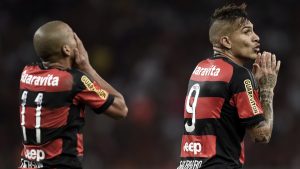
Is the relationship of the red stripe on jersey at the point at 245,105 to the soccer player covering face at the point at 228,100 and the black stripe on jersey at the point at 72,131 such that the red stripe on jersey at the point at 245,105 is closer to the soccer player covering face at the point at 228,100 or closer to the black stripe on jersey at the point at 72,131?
the soccer player covering face at the point at 228,100

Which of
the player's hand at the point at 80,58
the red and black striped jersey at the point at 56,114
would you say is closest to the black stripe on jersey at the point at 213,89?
the red and black striped jersey at the point at 56,114

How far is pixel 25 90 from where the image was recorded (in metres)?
6.39

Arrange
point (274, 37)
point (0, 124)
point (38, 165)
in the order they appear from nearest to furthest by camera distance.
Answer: point (38, 165), point (0, 124), point (274, 37)

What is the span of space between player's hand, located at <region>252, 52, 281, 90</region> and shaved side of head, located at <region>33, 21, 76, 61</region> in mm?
1591

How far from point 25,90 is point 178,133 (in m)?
7.53

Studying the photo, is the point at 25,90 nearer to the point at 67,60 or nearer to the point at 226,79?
the point at 67,60

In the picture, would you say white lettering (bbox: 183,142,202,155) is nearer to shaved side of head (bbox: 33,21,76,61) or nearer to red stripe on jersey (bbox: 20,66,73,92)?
red stripe on jersey (bbox: 20,66,73,92)

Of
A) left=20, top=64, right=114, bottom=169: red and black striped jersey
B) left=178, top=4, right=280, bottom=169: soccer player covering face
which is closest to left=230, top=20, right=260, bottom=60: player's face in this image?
left=178, top=4, right=280, bottom=169: soccer player covering face

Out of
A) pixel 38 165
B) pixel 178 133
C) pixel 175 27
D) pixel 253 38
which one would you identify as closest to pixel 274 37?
pixel 175 27

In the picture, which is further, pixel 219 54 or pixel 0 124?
pixel 0 124

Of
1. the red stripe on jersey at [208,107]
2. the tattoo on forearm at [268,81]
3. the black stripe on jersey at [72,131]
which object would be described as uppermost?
the tattoo on forearm at [268,81]

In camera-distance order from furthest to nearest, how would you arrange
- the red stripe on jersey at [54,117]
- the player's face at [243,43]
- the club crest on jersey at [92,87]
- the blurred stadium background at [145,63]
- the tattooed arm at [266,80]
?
the blurred stadium background at [145,63] → the player's face at [243,43] → the tattooed arm at [266,80] → the club crest on jersey at [92,87] → the red stripe on jersey at [54,117]

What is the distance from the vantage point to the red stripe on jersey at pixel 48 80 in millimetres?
6227

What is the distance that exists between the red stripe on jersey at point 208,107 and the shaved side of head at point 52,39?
1158 millimetres
